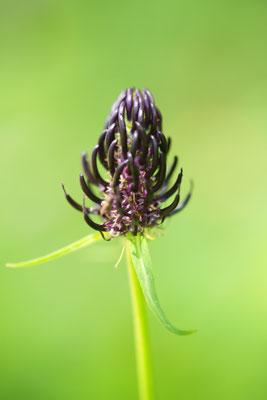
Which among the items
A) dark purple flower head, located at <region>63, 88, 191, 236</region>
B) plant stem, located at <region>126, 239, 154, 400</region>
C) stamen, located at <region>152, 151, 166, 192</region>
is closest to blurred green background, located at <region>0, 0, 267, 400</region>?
plant stem, located at <region>126, 239, 154, 400</region>

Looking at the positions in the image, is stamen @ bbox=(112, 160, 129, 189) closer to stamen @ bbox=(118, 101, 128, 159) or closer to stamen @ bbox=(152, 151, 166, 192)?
stamen @ bbox=(118, 101, 128, 159)

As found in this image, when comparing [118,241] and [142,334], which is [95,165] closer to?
[118,241]

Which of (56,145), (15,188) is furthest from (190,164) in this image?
(15,188)

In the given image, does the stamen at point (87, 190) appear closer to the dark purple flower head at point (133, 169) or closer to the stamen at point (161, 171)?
the dark purple flower head at point (133, 169)

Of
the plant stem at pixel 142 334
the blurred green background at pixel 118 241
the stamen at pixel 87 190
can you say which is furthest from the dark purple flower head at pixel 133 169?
the blurred green background at pixel 118 241

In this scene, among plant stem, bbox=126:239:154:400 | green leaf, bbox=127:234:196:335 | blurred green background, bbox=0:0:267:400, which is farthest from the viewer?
blurred green background, bbox=0:0:267:400

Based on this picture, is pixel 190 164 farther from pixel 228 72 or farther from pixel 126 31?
pixel 126 31
